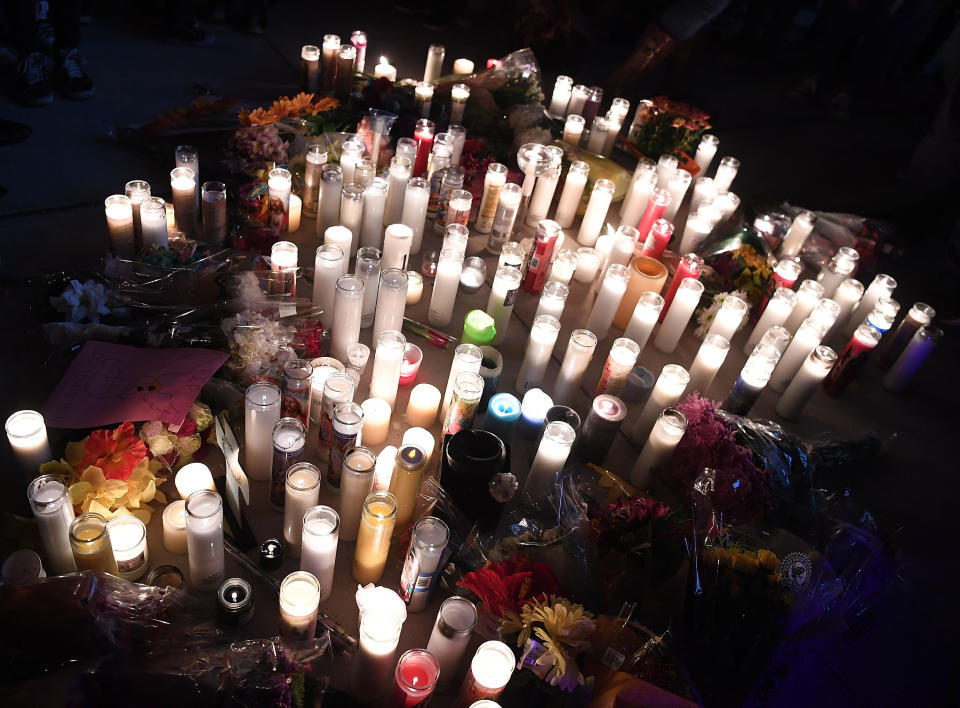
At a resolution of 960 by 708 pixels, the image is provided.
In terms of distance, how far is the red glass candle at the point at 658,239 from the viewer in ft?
9.28

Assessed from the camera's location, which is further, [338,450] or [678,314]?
[678,314]

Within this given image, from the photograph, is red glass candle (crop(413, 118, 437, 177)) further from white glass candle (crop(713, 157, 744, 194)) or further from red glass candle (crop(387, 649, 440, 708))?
red glass candle (crop(387, 649, 440, 708))

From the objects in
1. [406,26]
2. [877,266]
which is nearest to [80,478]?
[877,266]

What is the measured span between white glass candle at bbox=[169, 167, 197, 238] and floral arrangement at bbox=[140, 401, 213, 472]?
38.0 inches

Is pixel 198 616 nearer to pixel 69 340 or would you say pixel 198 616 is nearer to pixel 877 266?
pixel 69 340

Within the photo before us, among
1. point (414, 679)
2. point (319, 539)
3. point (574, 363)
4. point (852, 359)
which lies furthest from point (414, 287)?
point (852, 359)

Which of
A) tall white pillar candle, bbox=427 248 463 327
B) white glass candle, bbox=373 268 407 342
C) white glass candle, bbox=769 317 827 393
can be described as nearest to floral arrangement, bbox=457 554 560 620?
white glass candle, bbox=373 268 407 342

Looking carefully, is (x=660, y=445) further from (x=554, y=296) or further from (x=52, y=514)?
(x=52, y=514)

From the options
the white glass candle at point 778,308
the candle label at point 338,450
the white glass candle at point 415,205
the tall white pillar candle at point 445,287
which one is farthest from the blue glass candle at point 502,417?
the white glass candle at point 778,308

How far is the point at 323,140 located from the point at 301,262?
560 millimetres

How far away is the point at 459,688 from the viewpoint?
1.59 meters

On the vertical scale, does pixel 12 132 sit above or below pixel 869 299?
below

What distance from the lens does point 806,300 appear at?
2.88 meters

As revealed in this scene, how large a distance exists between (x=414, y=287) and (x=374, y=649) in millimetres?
1459
